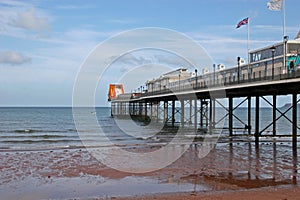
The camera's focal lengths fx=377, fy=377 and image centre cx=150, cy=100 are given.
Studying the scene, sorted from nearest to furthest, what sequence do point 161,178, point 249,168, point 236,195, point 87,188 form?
1. point 236,195
2. point 87,188
3. point 161,178
4. point 249,168

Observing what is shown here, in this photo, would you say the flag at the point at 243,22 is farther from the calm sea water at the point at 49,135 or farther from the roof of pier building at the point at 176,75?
the roof of pier building at the point at 176,75

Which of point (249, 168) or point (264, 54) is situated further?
point (264, 54)

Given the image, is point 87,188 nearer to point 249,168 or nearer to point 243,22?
point 249,168

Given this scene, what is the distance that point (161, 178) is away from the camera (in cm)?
1282

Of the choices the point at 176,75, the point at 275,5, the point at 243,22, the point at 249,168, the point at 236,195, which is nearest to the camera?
the point at 236,195

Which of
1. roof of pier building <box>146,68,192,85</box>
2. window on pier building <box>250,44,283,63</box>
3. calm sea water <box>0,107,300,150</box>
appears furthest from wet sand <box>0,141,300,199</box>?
roof of pier building <box>146,68,192,85</box>

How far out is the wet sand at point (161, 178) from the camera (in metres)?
10.5

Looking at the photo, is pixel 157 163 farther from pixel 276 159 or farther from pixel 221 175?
pixel 276 159

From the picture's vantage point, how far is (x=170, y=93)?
3697 centimetres

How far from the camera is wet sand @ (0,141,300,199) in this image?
10500mm

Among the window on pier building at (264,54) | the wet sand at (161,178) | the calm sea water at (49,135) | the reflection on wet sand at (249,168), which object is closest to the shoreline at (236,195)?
the wet sand at (161,178)

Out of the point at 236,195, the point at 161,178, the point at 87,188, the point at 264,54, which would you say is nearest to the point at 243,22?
the point at 264,54

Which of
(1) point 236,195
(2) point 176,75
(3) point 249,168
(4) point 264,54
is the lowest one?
(1) point 236,195

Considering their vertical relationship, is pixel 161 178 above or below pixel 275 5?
below
